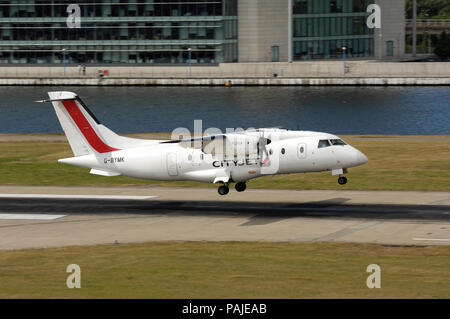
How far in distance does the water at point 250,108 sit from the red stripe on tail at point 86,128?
62242 mm

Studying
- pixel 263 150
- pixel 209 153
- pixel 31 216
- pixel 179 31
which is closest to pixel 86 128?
pixel 31 216

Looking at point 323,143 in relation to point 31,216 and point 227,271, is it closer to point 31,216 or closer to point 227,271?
point 227,271

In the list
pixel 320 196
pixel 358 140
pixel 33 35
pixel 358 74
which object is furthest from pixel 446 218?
pixel 33 35

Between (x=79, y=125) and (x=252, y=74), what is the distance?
108 m

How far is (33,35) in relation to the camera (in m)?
164

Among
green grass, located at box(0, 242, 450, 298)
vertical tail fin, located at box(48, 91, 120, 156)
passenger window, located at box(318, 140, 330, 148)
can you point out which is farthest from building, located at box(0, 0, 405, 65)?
green grass, located at box(0, 242, 450, 298)

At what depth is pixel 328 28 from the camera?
16362 cm

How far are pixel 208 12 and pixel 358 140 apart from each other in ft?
289

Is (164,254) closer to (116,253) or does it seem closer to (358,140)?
(116,253)

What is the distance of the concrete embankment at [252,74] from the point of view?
5679 inches

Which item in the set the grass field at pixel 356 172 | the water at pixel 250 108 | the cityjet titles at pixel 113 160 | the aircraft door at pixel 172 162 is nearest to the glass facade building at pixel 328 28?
the water at pixel 250 108

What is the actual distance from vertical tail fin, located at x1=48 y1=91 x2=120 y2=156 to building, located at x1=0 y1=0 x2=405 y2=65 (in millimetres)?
108591

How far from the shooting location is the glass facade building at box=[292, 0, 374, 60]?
162 metres

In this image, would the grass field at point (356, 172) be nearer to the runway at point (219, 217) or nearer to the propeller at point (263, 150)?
the runway at point (219, 217)
